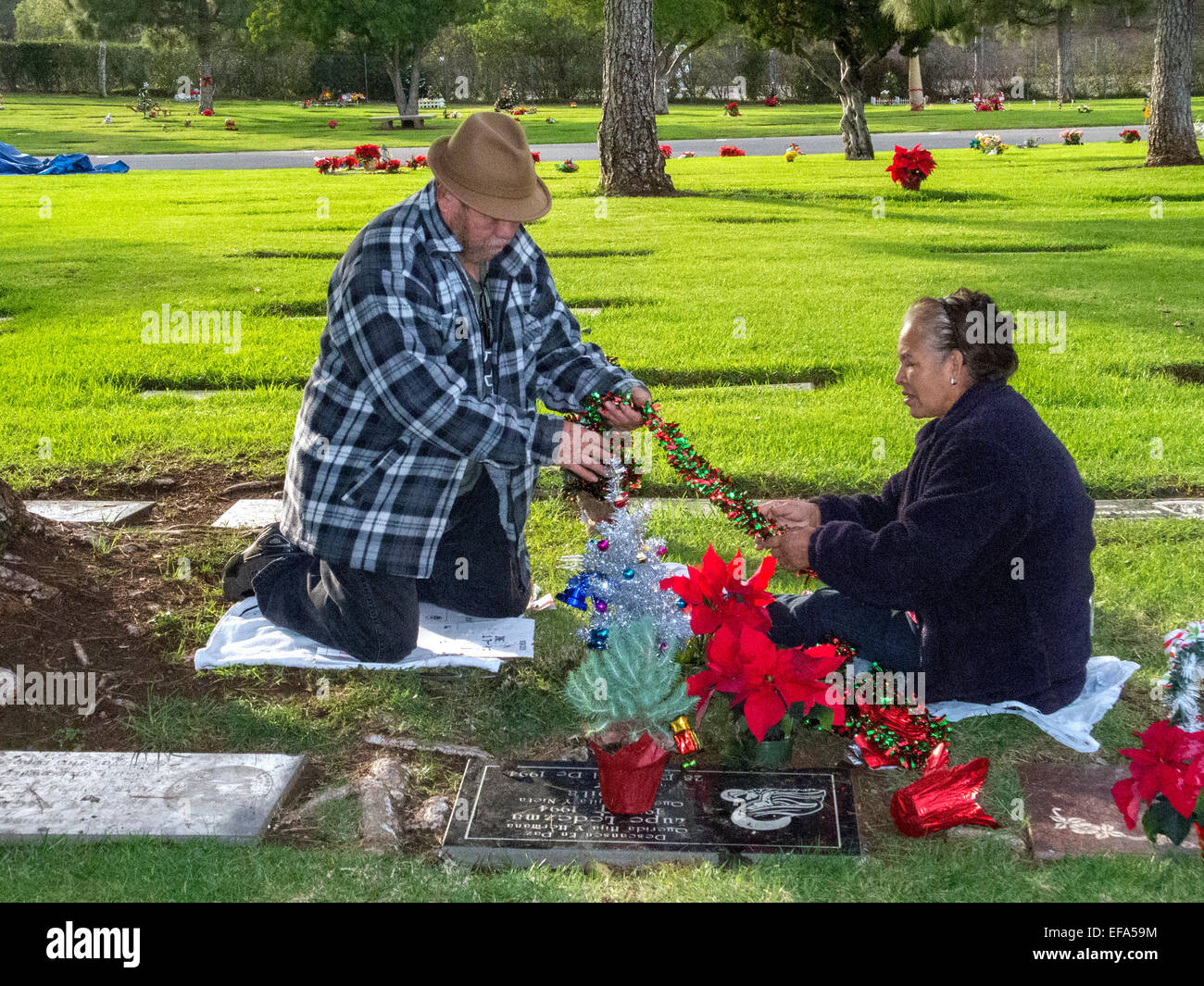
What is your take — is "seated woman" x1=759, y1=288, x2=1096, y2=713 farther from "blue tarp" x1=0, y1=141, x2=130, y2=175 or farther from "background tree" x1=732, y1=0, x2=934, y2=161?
"blue tarp" x1=0, y1=141, x2=130, y2=175

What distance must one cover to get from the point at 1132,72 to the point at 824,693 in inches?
2264

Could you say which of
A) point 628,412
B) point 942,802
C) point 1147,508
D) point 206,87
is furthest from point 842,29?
point 206,87

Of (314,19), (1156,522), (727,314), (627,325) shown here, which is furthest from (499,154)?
(314,19)

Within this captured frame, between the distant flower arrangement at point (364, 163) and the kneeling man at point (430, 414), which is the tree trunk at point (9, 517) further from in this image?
the distant flower arrangement at point (364, 163)

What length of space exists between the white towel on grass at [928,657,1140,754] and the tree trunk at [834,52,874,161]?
2156 centimetres

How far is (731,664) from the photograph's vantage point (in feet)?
12.3

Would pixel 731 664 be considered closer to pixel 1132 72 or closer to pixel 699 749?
pixel 699 749

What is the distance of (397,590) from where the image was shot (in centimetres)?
448

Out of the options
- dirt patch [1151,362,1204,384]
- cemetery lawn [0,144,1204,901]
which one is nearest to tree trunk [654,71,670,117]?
cemetery lawn [0,144,1204,901]

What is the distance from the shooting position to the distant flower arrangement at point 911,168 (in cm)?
1834

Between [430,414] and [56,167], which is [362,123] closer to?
[56,167]

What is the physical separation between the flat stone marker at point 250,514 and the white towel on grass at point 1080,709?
3224mm

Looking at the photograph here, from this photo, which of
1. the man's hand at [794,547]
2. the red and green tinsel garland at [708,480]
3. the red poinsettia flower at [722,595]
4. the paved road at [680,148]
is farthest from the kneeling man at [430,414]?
the paved road at [680,148]

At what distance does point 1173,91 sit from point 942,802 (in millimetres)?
21308
